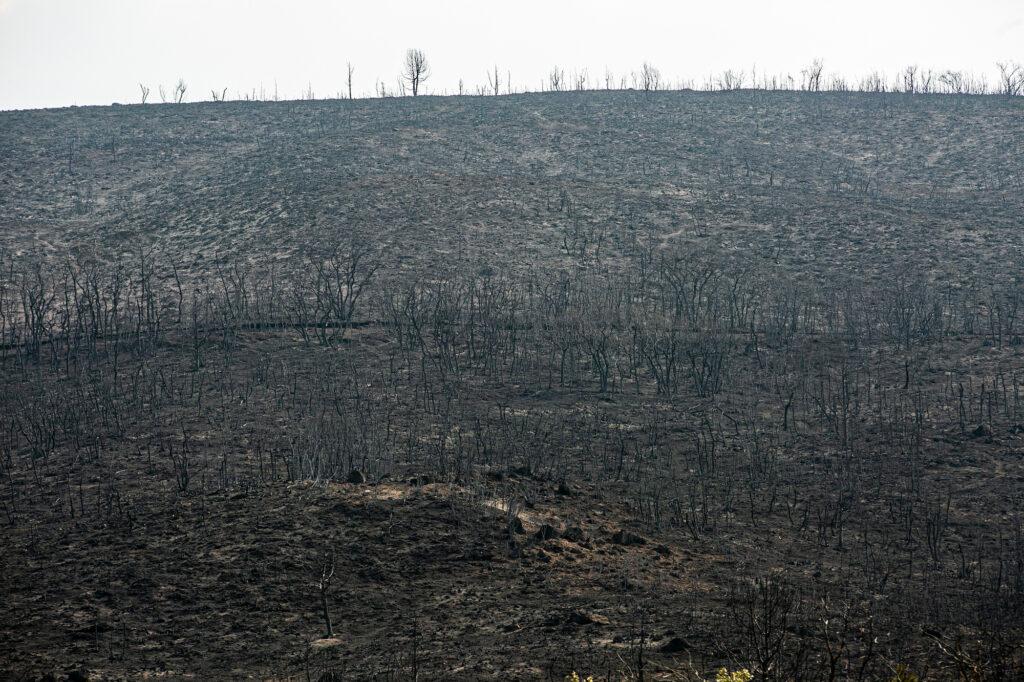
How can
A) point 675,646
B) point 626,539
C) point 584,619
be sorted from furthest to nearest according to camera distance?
point 626,539 → point 584,619 → point 675,646

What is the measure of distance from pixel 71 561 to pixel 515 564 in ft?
25.9

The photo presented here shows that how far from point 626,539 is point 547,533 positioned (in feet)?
5.31

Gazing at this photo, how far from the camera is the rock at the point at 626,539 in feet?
60.7


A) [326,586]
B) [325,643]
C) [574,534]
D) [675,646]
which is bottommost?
[325,643]

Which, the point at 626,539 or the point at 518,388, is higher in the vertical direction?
the point at 518,388

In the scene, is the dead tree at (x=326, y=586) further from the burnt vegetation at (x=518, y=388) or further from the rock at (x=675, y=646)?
the rock at (x=675, y=646)

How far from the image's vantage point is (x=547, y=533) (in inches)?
712

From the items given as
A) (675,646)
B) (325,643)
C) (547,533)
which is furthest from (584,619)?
(325,643)

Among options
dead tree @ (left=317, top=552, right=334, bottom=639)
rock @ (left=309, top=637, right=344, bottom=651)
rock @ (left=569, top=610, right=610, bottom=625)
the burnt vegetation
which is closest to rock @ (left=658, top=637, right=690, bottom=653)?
the burnt vegetation

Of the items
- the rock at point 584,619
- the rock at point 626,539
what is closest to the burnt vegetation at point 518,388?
the rock at point 584,619

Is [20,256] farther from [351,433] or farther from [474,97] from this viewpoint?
[474,97]

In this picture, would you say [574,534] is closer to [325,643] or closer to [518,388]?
[325,643]

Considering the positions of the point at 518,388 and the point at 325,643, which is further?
the point at 518,388

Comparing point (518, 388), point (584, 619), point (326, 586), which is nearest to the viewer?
point (584, 619)
